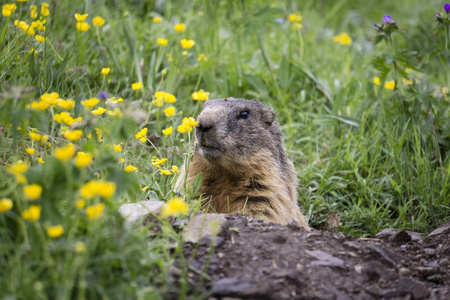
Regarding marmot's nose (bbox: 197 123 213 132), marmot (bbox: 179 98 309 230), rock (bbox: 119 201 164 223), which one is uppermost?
marmot's nose (bbox: 197 123 213 132)

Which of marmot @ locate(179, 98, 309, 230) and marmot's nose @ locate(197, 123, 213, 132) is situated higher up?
marmot's nose @ locate(197, 123, 213, 132)

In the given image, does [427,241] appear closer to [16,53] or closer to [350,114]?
[350,114]

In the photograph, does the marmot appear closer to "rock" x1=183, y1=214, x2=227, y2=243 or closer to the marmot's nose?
the marmot's nose

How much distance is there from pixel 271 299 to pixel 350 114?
397 cm

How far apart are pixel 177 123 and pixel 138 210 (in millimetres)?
2545

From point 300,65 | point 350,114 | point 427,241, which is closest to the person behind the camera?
point 427,241

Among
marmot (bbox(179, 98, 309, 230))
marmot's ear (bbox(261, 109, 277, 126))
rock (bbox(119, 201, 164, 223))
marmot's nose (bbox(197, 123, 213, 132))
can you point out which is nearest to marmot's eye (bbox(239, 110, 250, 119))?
marmot (bbox(179, 98, 309, 230))

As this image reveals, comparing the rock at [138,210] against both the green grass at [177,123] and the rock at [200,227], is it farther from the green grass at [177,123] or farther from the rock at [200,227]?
the rock at [200,227]

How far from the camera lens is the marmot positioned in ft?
13.6

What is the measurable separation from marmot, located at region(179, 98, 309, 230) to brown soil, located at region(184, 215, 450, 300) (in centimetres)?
100

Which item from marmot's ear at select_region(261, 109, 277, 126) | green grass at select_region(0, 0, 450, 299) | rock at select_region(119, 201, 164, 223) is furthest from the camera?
marmot's ear at select_region(261, 109, 277, 126)

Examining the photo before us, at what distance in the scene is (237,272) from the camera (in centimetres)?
257

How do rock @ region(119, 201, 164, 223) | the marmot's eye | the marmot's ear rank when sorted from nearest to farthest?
rock @ region(119, 201, 164, 223), the marmot's eye, the marmot's ear

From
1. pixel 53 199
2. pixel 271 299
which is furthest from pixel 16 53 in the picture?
pixel 271 299
